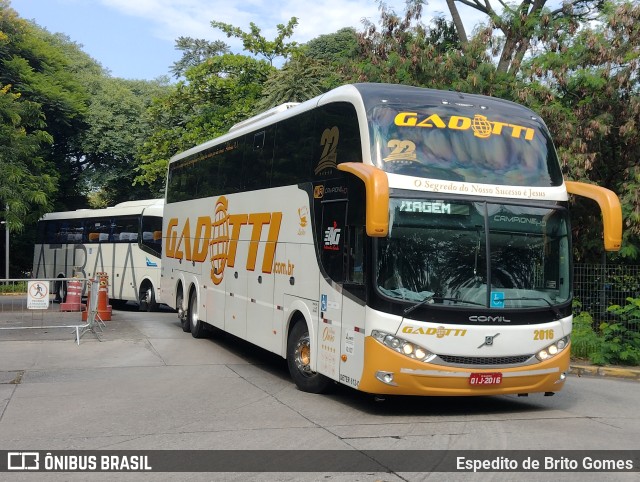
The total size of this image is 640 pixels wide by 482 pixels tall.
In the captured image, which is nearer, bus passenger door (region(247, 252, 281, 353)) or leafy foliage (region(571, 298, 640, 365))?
bus passenger door (region(247, 252, 281, 353))

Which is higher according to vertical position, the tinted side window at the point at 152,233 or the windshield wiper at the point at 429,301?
the tinted side window at the point at 152,233

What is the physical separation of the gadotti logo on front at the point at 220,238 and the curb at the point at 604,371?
5.99 m

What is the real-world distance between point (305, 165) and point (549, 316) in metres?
4.07

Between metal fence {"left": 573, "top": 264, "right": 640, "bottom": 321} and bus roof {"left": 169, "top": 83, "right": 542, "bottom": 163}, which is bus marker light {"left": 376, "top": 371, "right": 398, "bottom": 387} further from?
metal fence {"left": 573, "top": 264, "right": 640, "bottom": 321}


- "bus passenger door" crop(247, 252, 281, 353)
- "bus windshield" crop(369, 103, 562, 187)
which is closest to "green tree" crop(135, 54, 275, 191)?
"bus passenger door" crop(247, 252, 281, 353)

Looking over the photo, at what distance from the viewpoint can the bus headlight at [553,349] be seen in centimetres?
958

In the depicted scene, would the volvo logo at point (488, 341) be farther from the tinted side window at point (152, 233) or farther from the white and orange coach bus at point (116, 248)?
the tinted side window at point (152, 233)

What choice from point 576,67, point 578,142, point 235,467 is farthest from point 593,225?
point 235,467

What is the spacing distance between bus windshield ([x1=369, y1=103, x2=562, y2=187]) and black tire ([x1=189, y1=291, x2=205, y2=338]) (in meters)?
8.93

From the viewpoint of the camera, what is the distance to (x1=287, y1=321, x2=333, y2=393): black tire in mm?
11000

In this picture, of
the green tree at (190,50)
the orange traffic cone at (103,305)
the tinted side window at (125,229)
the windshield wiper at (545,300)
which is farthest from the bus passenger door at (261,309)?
the green tree at (190,50)

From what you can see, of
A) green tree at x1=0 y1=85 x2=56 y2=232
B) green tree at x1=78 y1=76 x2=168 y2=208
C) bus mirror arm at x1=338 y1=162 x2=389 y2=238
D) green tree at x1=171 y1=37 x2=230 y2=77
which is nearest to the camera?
bus mirror arm at x1=338 y1=162 x2=389 y2=238

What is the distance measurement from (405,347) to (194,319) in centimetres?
949

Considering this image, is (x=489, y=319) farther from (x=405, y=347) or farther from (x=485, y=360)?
(x=405, y=347)
